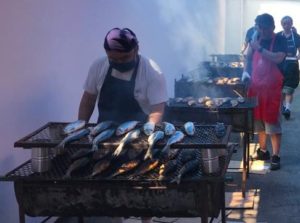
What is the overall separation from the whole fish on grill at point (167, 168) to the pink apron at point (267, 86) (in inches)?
134

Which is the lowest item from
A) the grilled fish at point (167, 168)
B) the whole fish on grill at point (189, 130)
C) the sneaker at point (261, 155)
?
the sneaker at point (261, 155)

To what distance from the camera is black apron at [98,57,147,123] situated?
13.0 feet

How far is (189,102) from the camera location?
5887 mm

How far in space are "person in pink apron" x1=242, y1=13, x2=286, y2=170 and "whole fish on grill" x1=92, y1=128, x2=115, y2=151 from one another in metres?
3.51

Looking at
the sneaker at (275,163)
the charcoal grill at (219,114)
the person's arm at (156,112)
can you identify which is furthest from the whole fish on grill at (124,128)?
the sneaker at (275,163)

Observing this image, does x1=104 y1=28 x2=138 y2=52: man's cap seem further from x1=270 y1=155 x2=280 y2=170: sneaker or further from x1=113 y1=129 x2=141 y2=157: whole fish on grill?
x1=270 y1=155 x2=280 y2=170: sneaker

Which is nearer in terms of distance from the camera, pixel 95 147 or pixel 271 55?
pixel 95 147

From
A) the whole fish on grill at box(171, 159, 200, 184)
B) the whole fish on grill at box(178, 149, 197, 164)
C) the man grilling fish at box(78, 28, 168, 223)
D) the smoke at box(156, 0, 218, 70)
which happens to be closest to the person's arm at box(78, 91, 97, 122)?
the man grilling fish at box(78, 28, 168, 223)

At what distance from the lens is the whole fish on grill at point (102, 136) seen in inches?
126

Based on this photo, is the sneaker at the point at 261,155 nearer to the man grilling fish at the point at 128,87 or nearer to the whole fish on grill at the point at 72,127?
the man grilling fish at the point at 128,87

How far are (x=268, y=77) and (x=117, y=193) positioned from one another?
387cm

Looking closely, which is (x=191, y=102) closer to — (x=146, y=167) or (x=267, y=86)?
(x=267, y=86)

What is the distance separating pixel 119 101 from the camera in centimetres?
401

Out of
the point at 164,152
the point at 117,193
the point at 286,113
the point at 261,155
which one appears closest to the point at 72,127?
the point at 117,193
